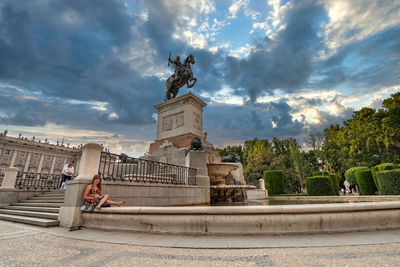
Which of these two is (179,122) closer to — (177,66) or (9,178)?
(177,66)

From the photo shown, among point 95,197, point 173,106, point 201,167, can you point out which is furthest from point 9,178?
point 173,106

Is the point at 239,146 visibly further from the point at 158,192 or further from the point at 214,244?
the point at 214,244

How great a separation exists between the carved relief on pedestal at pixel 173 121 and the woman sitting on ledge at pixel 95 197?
33.5ft

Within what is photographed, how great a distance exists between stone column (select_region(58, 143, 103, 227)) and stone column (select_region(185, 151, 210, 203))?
18.6 ft

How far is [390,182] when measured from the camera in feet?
43.2

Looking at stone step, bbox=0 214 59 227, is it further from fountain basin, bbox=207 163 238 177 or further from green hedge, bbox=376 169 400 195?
green hedge, bbox=376 169 400 195

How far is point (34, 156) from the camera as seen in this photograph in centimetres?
7500

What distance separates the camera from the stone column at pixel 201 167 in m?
10.6

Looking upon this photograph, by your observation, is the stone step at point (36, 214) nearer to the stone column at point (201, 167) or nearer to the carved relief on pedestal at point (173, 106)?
the stone column at point (201, 167)

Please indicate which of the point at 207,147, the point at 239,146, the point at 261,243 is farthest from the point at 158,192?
the point at 239,146

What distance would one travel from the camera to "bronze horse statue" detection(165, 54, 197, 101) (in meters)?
16.9

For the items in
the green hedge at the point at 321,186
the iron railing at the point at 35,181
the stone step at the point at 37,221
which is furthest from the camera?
the green hedge at the point at 321,186

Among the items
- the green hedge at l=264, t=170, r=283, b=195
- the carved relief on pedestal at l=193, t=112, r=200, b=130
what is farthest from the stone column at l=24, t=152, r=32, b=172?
the green hedge at l=264, t=170, r=283, b=195

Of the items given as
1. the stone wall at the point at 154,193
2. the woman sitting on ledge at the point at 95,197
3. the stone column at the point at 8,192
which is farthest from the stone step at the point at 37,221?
the stone column at the point at 8,192
